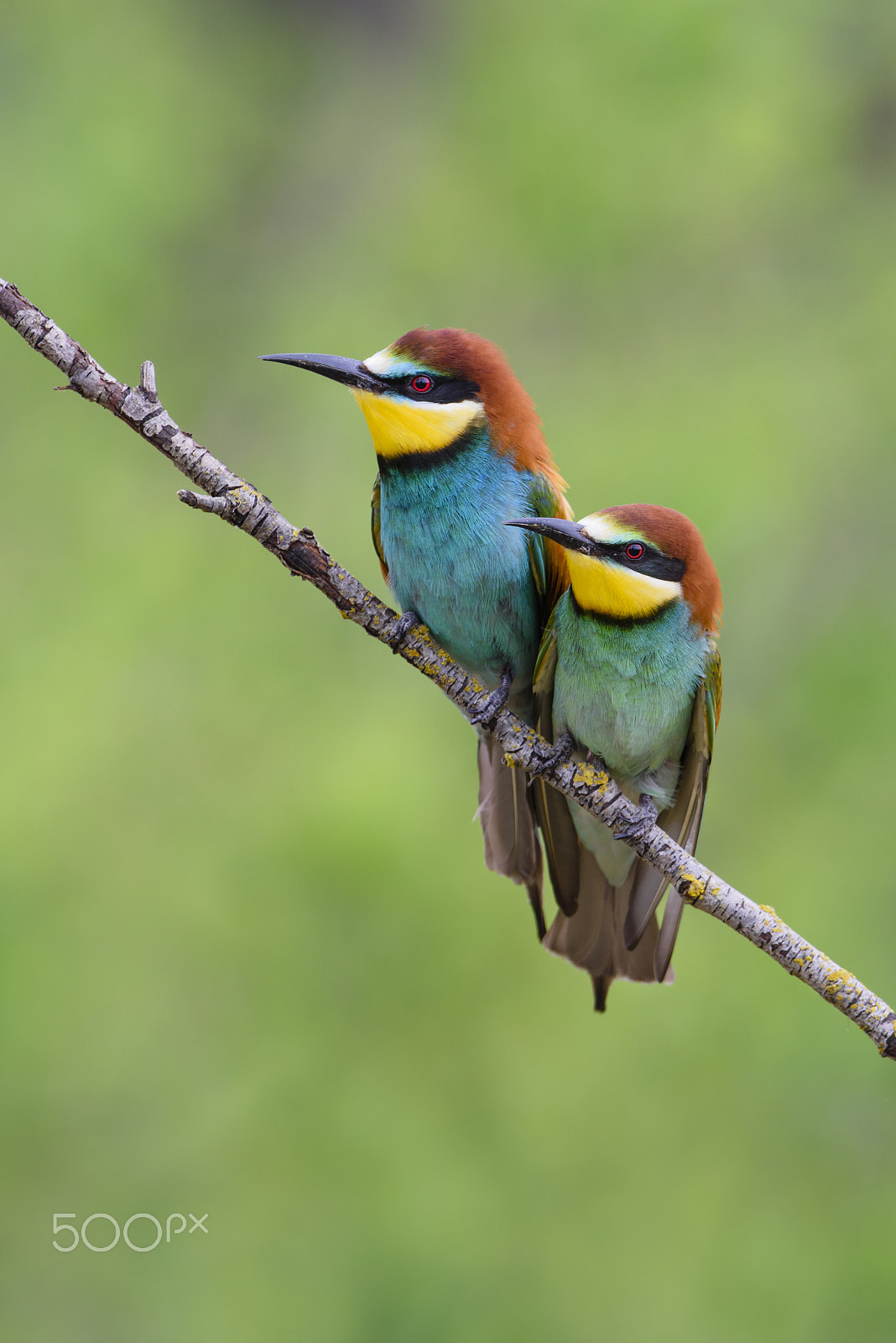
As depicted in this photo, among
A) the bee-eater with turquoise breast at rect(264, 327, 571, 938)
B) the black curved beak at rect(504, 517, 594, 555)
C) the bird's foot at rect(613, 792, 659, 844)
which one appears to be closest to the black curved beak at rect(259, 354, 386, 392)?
the bee-eater with turquoise breast at rect(264, 327, 571, 938)

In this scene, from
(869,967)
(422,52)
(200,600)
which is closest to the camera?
(869,967)

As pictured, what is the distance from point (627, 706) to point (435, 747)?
2482mm

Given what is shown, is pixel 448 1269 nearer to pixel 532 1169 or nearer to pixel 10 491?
pixel 532 1169

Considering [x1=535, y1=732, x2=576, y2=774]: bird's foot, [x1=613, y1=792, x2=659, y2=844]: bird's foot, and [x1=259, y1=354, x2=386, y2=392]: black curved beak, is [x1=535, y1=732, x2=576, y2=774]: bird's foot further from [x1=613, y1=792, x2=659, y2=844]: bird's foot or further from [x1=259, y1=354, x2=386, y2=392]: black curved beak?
[x1=259, y1=354, x2=386, y2=392]: black curved beak

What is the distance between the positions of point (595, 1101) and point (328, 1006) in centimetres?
94

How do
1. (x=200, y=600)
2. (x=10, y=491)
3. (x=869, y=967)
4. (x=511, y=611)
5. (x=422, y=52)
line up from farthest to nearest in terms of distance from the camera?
1. (x=422, y=52)
2. (x=10, y=491)
3. (x=200, y=600)
4. (x=869, y=967)
5. (x=511, y=611)

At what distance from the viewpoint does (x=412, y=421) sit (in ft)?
5.56

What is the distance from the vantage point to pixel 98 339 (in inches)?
189

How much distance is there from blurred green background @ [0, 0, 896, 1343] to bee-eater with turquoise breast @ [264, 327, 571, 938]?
2.00 m

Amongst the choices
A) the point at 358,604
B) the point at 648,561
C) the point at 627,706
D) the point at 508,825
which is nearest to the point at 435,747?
the point at 508,825

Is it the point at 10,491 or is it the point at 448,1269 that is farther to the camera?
the point at 10,491

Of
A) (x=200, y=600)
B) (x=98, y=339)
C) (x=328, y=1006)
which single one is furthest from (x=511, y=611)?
(x=98, y=339)

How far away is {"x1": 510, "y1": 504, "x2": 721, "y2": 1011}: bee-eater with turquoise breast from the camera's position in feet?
5.41

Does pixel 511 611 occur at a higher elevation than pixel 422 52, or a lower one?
lower
